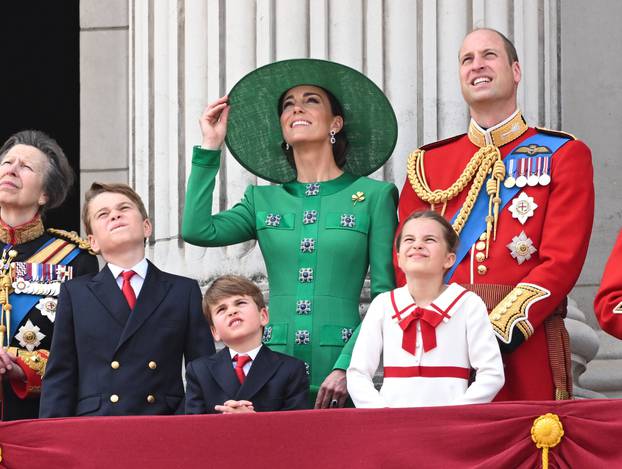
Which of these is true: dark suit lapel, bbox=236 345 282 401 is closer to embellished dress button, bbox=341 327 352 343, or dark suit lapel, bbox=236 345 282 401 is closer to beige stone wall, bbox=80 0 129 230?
embellished dress button, bbox=341 327 352 343

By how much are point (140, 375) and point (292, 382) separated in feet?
1.58

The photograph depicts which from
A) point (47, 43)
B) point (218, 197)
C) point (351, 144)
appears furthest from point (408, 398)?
point (47, 43)

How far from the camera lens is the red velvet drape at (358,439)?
5230mm

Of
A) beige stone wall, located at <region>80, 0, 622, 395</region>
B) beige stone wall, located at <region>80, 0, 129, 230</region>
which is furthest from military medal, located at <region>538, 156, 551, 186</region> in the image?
beige stone wall, located at <region>80, 0, 129, 230</region>

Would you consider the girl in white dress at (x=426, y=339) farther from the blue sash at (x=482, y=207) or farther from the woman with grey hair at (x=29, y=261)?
the woman with grey hair at (x=29, y=261)

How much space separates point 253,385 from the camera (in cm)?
586

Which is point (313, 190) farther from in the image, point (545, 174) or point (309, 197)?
point (545, 174)

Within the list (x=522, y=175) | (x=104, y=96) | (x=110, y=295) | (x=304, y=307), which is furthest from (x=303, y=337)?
(x=104, y=96)

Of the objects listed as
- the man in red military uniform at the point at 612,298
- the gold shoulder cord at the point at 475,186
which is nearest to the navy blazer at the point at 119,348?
the gold shoulder cord at the point at 475,186

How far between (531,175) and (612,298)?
680 millimetres

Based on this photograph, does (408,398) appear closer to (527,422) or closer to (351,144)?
(527,422)

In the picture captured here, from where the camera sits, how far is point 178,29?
780 cm

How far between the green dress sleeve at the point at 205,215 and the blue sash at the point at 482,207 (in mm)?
795

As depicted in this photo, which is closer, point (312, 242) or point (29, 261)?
point (312, 242)
